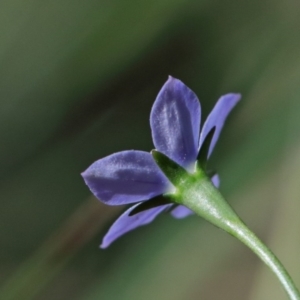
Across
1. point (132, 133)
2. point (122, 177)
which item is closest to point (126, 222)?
point (122, 177)

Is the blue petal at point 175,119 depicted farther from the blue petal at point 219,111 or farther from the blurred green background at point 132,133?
the blurred green background at point 132,133

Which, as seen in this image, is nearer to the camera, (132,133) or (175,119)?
(175,119)

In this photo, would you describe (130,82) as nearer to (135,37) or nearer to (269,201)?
(135,37)

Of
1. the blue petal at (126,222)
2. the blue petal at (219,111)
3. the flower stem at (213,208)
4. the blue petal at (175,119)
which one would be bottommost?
the flower stem at (213,208)

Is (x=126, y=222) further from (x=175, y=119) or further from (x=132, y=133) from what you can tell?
(x=132, y=133)

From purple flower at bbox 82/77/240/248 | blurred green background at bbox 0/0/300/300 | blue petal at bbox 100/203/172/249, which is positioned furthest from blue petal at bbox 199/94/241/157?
blurred green background at bbox 0/0/300/300

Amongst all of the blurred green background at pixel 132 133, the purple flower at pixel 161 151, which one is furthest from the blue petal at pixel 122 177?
the blurred green background at pixel 132 133

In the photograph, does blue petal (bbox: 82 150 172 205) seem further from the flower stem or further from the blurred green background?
the blurred green background
